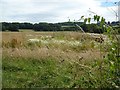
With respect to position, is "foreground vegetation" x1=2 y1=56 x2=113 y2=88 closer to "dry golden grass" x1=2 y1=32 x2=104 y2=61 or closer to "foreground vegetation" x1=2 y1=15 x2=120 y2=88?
"foreground vegetation" x1=2 y1=15 x2=120 y2=88

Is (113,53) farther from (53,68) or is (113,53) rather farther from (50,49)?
(50,49)

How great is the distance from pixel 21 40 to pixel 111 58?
12.5 meters

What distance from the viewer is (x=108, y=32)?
113 inches

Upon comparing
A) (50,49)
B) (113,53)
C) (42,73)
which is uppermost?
(113,53)

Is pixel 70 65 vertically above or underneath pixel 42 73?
above

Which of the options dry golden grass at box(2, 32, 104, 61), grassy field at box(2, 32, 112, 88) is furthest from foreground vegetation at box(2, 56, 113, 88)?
dry golden grass at box(2, 32, 104, 61)

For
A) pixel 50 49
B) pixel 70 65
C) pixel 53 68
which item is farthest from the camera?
pixel 50 49

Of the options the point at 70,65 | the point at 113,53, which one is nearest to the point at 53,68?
the point at 70,65

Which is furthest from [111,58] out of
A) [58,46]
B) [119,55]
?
[58,46]

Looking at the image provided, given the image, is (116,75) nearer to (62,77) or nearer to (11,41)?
(62,77)

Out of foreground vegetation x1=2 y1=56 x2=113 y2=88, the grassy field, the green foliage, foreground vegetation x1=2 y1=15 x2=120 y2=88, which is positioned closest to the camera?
the green foliage

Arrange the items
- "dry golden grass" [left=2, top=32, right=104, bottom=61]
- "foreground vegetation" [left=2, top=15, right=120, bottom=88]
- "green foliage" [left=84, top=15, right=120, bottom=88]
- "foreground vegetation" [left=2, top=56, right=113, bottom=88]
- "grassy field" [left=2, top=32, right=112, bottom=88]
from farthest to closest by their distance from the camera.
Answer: "dry golden grass" [left=2, top=32, right=104, bottom=61] < "foreground vegetation" [left=2, top=56, right=113, bottom=88] < "grassy field" [left=2, top=32, right=112, bottom=88] < "foreground vegetation" [left=2, top=15, right=120, bottom=88] < "green foliage" [left=84, top=15, right=120, bottom=88]

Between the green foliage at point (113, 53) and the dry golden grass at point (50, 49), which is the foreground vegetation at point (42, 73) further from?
the green foliage at point (113, 53)

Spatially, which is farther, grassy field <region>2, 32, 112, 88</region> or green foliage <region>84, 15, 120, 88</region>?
grassy field <region>2, 32, 112, 88</region>
